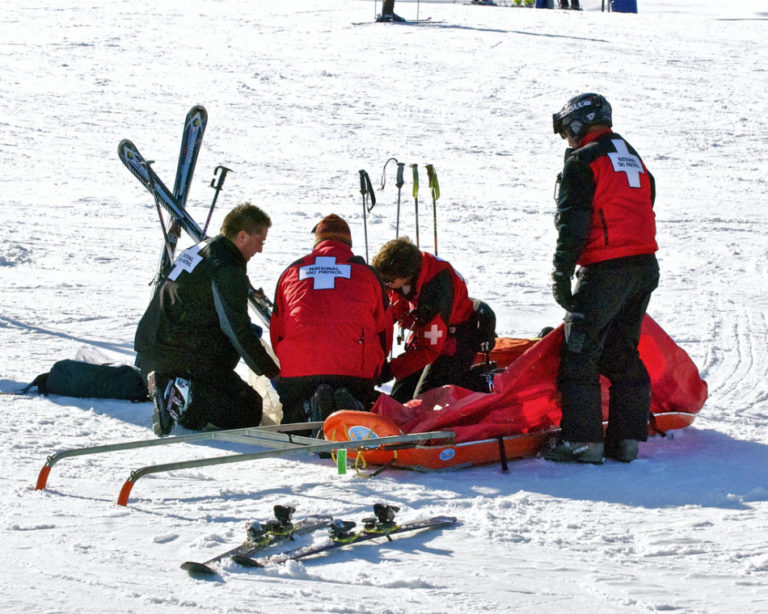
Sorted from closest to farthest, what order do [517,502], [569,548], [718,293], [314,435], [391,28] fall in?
[569,548] → [517,502] → [314,435] → [718,293] → [391,28]

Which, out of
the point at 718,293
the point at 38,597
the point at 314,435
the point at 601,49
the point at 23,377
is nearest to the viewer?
the point at 38,597

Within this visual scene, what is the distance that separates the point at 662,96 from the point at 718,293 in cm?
795

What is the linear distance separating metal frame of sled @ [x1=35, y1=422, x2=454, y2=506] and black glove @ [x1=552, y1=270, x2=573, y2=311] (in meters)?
0.74

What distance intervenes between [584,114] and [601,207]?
16.6 inches

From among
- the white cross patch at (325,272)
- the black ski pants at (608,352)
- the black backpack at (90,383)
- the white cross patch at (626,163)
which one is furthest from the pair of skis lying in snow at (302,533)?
the black backpack at (90,383)

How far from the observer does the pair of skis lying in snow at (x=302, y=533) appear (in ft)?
11.0

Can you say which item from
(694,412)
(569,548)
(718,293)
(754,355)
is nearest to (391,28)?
(718,293)

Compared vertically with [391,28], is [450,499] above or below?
below

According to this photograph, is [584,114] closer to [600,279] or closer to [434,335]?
[600,279]

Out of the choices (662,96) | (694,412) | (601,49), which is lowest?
(694,412)

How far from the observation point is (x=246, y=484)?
4207 millimetres

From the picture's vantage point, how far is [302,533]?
142 inches

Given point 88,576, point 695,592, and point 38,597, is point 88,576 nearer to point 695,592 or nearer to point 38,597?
point 38,597

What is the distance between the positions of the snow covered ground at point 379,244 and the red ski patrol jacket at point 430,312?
93cm
